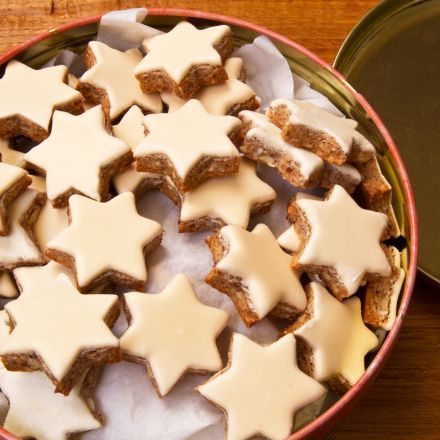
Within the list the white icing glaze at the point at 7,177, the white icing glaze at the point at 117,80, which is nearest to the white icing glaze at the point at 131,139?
the white icing glaze at the point at 117,80

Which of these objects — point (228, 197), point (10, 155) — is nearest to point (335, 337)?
point (228, 197)

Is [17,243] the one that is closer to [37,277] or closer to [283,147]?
[37,277]

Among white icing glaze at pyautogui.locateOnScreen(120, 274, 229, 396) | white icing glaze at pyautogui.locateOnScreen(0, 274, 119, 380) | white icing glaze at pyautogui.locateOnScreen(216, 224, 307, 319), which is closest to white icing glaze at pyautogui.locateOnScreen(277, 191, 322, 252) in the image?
white icing glaze at pyautogui.locateOnScreen(216, 224, 307, 319)

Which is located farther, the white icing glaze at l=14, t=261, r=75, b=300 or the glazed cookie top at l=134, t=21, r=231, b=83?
the glazed cookie top at l=134, t=21, r=231, b=83

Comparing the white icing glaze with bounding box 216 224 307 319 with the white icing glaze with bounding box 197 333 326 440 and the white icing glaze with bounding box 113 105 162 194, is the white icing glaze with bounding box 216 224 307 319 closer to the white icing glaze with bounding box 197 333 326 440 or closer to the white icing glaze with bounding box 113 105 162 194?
the white icing glaze with bounding box 197 333 326 440

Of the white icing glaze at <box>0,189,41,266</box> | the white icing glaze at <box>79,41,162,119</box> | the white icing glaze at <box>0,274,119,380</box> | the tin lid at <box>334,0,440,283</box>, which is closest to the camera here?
the white icing glaze at <box>0,274,119,380</box>

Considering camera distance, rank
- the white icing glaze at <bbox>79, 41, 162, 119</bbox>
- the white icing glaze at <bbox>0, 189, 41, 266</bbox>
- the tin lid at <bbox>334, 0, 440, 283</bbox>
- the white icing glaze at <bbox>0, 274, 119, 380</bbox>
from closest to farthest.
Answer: the white icing glaze at <bbox>0, 274, 119, 380</bbox> → the white icing glaze at <bbox>0, 189, 41, 266</bbox> → the white icing glaze at <bbox>79, 41, 162, 119</bbox> → the tin lid at <bbox>334, 0, 440, 283</bbox>
